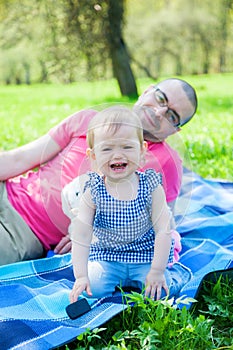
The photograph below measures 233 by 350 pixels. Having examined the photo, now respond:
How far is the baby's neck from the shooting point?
2.36 m

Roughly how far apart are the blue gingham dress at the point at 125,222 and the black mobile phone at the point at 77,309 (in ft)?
0.96

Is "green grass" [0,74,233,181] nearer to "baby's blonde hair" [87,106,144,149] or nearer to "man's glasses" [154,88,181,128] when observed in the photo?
"man's glasses" [154,88,181,128]

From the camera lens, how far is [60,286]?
253cm

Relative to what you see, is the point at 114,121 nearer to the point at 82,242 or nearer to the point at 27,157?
the point at 82,242

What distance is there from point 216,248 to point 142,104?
0.90m

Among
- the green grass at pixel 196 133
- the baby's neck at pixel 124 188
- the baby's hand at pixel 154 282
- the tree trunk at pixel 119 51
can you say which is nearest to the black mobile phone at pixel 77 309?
the baby's hand at pixel 154 282

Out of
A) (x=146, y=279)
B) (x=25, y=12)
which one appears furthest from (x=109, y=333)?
(x=25, y=12)

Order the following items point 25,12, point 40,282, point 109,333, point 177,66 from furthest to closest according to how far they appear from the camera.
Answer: point 177,66 → point 25,12 → point 40,282 → point 109,333

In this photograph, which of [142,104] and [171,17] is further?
[171,17]

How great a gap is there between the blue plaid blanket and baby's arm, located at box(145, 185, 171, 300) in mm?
158

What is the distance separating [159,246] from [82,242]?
1.10ft

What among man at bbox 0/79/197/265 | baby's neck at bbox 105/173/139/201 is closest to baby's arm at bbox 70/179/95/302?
baby's neck at bbox 105/173/139/201

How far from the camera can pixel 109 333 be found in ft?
7.16

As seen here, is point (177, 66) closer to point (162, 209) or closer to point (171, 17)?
point (171, 17)
